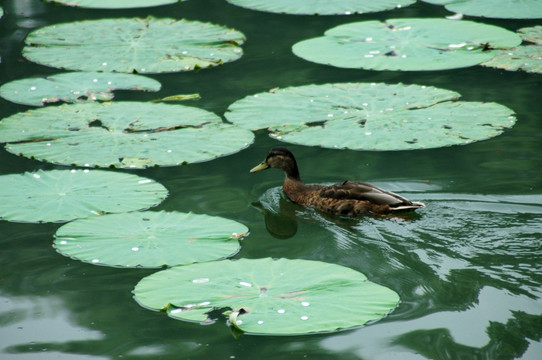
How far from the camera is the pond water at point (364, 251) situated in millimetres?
4508

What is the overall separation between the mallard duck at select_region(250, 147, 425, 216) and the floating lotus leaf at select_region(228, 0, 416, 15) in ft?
15.9

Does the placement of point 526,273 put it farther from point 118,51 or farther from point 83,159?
point 118,51

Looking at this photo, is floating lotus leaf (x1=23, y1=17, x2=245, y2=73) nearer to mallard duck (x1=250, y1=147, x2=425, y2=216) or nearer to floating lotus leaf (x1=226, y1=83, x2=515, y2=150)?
floating lotus leaf (x1=226, y1=83, x2=515, y2=150)

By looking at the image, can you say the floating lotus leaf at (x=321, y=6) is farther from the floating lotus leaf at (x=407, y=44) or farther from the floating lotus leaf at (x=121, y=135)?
the floating lotus leaf at (x=121, y=135)

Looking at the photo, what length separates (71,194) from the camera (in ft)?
20.8

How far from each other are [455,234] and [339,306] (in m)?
1.45

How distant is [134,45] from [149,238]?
4.85 meters

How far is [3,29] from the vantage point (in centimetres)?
1152

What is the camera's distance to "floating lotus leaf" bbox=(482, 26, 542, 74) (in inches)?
354

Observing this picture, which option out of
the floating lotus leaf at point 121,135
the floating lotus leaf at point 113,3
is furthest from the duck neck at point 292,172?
the floating lotus leaf at point 113,3

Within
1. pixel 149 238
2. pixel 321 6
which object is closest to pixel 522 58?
pixel 321 6

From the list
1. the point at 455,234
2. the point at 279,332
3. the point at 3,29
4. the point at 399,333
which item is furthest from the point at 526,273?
the point at 3,29

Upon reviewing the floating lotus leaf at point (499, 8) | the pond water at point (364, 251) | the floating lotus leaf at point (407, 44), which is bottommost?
the pond water at point (364, 251)

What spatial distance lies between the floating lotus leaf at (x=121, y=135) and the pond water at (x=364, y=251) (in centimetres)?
15
